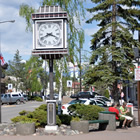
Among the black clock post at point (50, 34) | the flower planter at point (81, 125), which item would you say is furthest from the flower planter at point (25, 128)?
the black clock post at point (50, 34)

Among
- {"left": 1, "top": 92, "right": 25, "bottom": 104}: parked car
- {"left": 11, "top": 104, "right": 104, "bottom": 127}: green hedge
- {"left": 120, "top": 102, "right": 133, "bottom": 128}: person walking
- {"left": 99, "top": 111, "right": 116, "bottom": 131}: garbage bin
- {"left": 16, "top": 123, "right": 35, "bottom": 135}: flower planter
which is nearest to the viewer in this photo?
{"left": 16, "top": 123, "right": 35, "bottom": 135}: flower planter

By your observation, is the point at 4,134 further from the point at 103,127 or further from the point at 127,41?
the point at 127,41

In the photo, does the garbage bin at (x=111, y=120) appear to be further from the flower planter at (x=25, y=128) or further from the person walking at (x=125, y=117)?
the flower planter at (x=25, y=128)

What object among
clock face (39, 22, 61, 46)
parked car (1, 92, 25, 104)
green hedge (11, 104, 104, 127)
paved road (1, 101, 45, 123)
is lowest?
paved road (1, 101, 45, 123)

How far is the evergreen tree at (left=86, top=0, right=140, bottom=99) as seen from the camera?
2523cm

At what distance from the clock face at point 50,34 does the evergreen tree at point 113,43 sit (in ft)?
36.8

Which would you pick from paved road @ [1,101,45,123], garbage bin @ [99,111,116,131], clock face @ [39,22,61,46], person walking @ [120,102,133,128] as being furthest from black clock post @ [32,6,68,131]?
paved road @ [1,101,45,123]

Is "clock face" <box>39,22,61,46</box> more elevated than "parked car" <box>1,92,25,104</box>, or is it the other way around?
"clock face" <box>39,22,61,46</box>

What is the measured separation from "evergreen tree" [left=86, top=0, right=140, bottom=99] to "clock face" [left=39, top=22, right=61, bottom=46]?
11.2 metres

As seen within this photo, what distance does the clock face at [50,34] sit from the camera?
14.0 meters

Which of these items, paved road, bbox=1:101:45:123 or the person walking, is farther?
paved road, bbox=1:101:45:123

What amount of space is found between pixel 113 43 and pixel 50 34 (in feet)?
42.4

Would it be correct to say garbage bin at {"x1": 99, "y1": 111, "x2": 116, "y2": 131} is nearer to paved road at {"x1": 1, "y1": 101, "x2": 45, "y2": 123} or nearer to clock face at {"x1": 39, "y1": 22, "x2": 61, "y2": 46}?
clock face at {"x1": 39, "y1": 22, "x2": 61, "y2": 46}

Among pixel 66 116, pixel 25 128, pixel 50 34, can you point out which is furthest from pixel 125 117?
pixel 50 34
